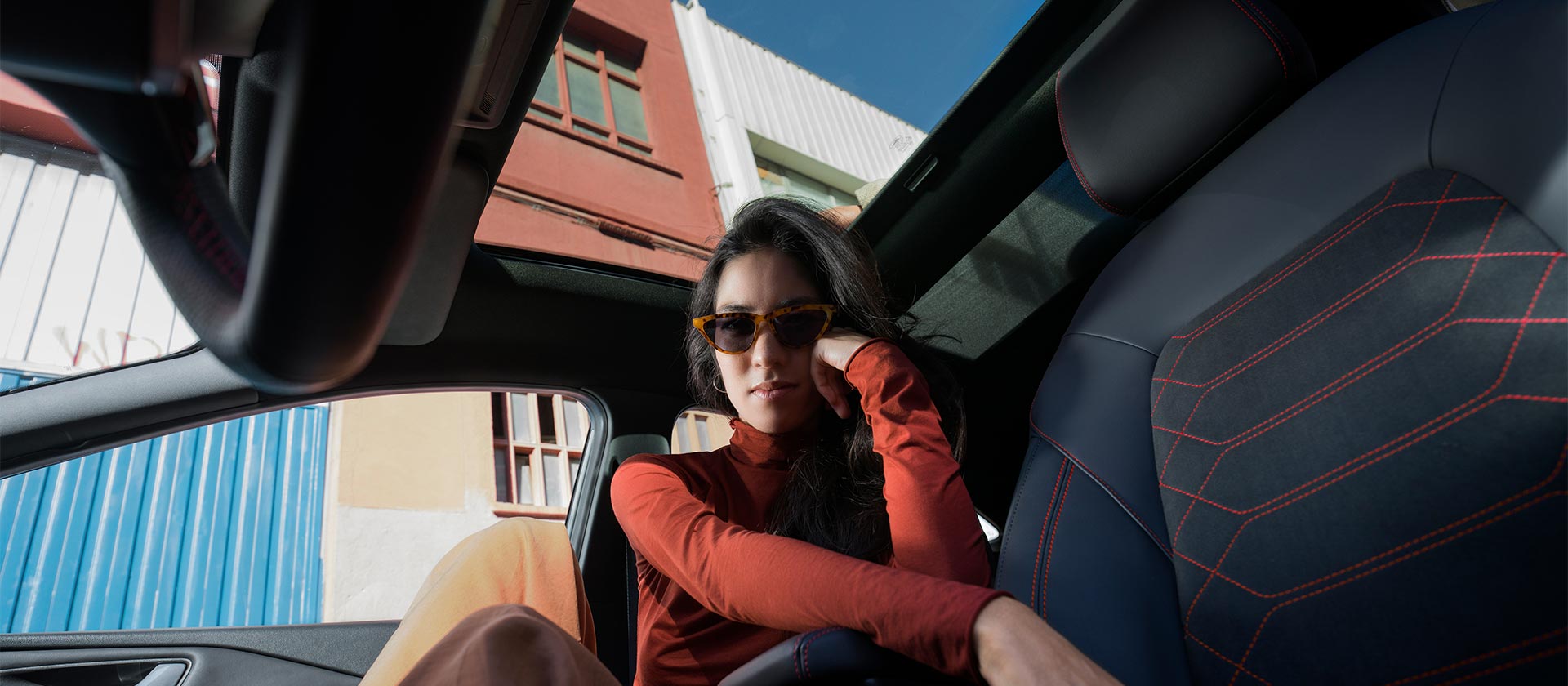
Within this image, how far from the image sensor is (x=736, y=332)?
1367 mm

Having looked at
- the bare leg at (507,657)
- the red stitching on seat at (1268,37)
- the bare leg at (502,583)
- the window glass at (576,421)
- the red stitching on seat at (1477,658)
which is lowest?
the red stitching on seat at (1477,658)

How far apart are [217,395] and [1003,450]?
152 cm

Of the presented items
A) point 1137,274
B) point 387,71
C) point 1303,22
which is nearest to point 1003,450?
point 1137,274

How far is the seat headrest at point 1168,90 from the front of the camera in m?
1.10

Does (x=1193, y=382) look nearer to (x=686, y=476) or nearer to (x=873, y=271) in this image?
(x=873, y=271)

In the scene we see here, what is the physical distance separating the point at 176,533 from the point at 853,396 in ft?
15.2

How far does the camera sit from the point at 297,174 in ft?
1.26

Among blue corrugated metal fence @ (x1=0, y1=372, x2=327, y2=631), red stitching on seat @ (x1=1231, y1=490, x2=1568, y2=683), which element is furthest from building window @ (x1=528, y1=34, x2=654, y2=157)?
blue corrugated metal fence @ (x1=0, y1=372, x2=327, y2=631)

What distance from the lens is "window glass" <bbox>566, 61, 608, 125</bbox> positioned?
252 centimetres

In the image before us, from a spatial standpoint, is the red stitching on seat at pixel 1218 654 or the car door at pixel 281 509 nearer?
the red stitching on seat at pixel 1218 654

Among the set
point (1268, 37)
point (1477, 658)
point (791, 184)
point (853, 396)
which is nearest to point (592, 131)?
point (791, 184)

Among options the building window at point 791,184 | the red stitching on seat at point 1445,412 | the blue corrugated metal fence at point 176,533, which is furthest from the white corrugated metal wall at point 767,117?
the blue corrugated metal fence at point 176,533

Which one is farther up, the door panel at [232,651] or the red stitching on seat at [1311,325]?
the door panel at [232,651]

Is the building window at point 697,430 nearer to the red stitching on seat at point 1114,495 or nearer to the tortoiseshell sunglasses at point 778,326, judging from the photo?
the tortoiseshell sunglasses at point 778,326
